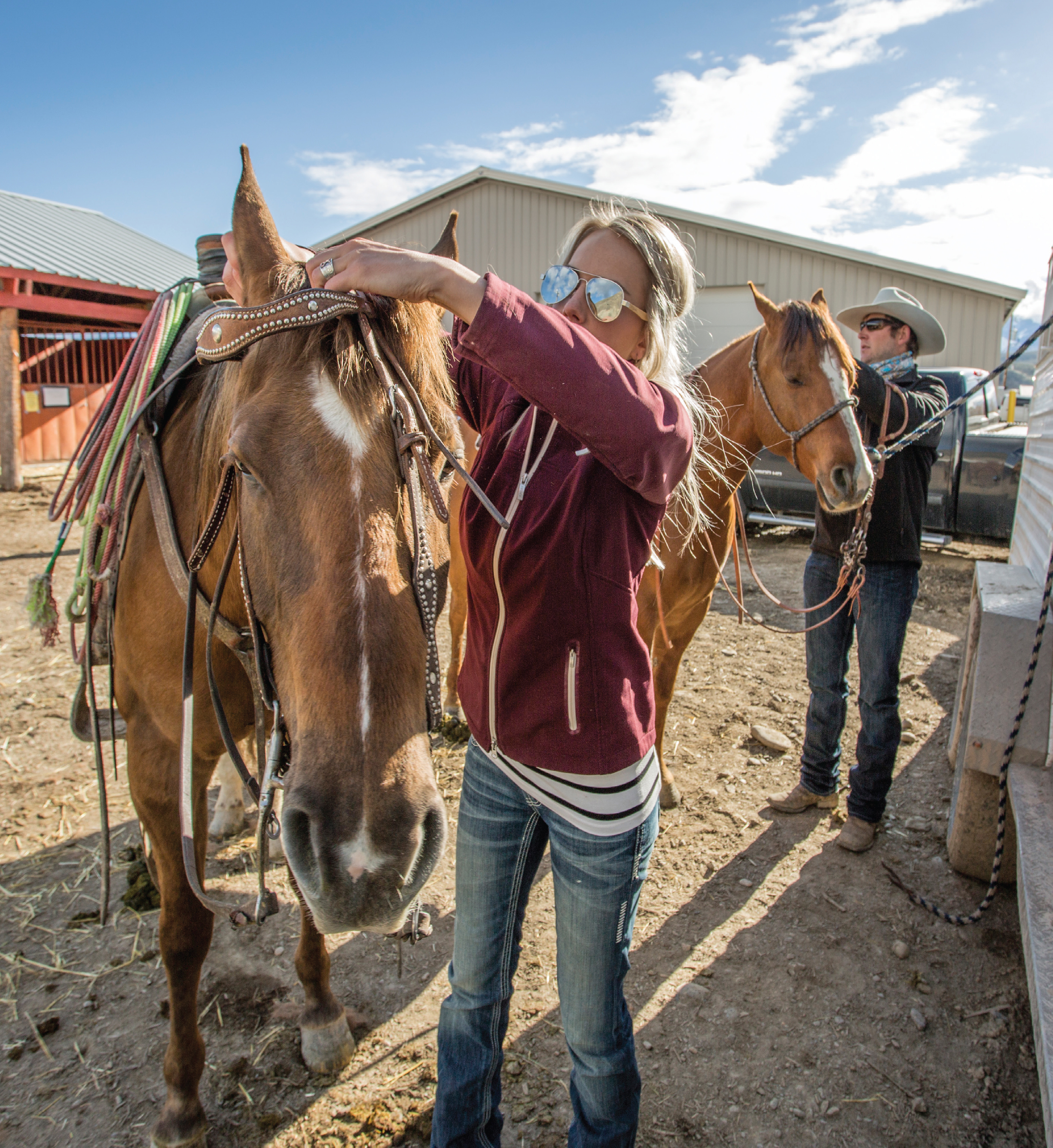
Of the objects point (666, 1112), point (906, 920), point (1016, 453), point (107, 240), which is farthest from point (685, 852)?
point (107, 240)

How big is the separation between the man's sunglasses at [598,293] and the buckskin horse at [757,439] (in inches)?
55.3

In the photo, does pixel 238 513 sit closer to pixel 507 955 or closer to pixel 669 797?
pixel 507 955

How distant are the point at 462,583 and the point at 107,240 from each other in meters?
18.7

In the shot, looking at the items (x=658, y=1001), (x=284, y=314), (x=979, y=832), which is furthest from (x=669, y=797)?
(x=284, y=314)

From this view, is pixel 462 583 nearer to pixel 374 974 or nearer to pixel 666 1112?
pixel 374 974

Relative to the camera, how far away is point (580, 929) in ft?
4.52

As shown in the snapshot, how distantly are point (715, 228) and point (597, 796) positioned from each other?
16.2 meters

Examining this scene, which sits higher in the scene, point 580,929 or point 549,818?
point 549,818

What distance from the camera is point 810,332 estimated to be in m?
3.15

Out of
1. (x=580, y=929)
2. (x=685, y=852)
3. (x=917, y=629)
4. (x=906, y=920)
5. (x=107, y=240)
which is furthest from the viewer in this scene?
(x=107, y=240)

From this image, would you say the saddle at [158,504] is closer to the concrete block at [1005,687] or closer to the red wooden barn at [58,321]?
the concrete block at [1005,687]

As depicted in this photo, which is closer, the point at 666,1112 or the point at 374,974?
the point at 666,1112

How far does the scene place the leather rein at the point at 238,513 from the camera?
1.22 metres

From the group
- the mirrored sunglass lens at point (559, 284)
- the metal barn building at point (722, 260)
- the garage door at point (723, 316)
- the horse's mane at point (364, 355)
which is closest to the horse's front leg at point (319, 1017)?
the horse's mane at point (364, 355)
